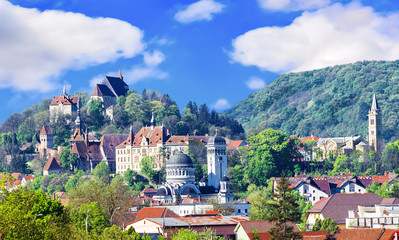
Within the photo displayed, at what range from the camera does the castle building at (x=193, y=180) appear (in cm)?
12081

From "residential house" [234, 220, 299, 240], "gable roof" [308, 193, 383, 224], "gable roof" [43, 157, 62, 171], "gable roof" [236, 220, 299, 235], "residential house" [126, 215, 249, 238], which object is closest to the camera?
"residential house" [234, 220, 299, 240]

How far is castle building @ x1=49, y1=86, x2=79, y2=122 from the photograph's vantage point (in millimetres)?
169000

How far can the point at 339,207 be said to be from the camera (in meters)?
91.0

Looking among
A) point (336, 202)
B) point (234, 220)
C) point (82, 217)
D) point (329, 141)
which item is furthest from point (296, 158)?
point (82, 217)

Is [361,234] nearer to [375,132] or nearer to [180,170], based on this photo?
[180,170]

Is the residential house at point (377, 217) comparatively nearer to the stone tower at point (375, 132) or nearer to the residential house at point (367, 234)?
the residential house at point (367, 234)

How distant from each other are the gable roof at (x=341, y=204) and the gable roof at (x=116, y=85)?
83152 millimetres

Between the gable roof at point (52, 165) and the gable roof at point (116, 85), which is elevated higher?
the gable roof at point (116, 85)

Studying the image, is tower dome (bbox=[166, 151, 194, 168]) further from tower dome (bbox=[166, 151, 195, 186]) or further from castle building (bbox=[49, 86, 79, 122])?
castle building (bbox=[49, 86, 79, 122])

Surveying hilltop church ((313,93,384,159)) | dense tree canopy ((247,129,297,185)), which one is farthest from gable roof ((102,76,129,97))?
dense tree canopy ((247,129,297,185))

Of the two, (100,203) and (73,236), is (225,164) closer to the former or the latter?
(100,203)

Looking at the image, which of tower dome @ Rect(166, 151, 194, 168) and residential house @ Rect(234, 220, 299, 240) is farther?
tower dome @ Rect(166, 151, 194, 168)

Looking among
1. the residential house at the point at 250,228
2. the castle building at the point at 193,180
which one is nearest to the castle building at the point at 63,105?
the castle building at the point at 193,180

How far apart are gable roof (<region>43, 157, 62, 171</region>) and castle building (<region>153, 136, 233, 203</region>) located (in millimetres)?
30076
